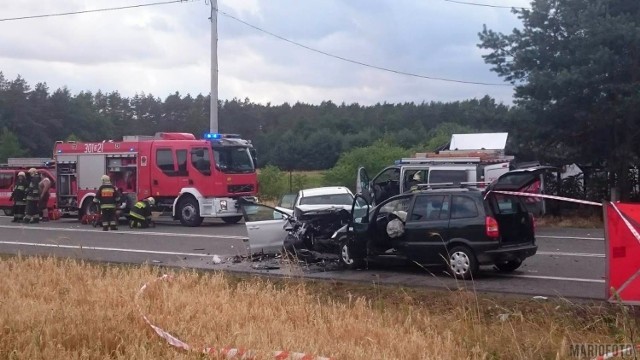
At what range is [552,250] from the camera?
728 inches

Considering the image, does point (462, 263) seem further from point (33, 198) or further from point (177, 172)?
point (33, 198)

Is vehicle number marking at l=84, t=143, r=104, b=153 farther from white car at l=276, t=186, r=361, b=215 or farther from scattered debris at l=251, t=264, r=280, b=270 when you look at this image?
scattered debris at l=251, t=264, r=280, b=270

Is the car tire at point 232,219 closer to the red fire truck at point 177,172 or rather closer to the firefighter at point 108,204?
the red fire truck at point 177,172

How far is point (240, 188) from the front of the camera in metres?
27.8

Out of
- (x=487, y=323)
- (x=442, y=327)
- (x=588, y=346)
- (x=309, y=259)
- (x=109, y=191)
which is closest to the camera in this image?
(x=588, y=346)

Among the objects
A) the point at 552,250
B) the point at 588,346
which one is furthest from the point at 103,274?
the point at 552,250

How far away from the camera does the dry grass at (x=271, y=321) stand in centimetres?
791

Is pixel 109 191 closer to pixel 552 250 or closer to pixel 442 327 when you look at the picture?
pixel 552 250

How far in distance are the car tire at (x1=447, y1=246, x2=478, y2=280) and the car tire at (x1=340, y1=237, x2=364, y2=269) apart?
1888 mm

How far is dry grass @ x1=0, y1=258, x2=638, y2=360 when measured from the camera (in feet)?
25.9

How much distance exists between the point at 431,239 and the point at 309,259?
2.67 m

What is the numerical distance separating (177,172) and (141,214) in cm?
188

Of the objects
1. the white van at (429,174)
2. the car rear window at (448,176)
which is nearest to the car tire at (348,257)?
the white van at (429,174)

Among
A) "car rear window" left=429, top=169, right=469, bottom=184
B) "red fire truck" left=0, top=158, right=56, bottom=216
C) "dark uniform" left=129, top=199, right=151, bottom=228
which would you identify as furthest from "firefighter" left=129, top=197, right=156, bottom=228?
"car rear window" left=429, top=169, right=469, bottom=184
